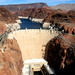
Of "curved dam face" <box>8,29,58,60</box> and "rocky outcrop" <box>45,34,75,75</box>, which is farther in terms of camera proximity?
"curved dam face" <box>8,29,58,60</box>

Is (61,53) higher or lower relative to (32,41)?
lower

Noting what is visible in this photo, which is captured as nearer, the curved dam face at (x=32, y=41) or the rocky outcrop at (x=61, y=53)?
the rocky outcrop at (x=61, y=53)

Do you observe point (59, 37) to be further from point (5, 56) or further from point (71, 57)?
point (5, 56)

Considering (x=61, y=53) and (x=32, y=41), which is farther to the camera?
(x=32, y=41)

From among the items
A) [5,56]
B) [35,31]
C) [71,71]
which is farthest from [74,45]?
[5,56]
